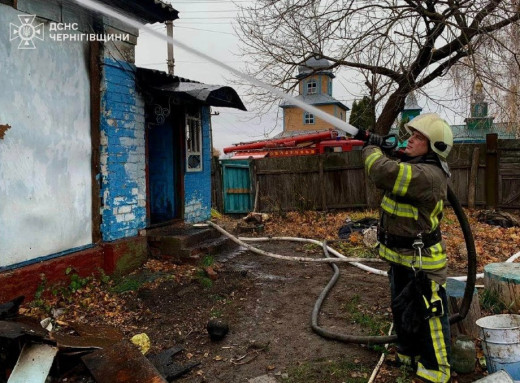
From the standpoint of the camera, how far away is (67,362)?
3.57m

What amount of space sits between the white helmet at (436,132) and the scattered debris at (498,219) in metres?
8.09

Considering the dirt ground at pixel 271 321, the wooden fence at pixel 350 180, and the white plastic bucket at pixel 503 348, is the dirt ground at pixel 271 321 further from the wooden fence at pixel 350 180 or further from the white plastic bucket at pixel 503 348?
the wooden fence at pixel 350 180

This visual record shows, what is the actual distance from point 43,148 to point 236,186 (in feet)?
29.7

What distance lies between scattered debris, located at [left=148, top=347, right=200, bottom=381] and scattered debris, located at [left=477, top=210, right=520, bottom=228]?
8.97 meters

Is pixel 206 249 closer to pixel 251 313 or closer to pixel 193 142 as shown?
pixel 251 313

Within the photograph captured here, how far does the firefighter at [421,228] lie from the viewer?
3.09m

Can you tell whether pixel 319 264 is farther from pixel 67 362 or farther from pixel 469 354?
pixel 67 362

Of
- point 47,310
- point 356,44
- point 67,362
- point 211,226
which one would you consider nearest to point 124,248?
point 47,310

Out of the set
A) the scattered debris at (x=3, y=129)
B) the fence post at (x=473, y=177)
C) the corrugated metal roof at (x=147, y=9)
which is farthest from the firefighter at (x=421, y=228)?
the fence post at (x=473, y=177)

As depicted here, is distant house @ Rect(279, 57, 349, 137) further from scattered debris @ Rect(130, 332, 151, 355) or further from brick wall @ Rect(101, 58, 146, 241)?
scattered debris @ Rect(130, 332, 151, 355)

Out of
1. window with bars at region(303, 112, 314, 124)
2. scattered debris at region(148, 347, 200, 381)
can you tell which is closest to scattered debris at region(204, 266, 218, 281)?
scattered debris at region(148, 347, 200, 381)

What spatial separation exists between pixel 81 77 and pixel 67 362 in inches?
156

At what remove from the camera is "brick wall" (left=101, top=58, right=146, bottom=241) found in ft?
20.0

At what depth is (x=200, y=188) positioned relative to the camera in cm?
905
